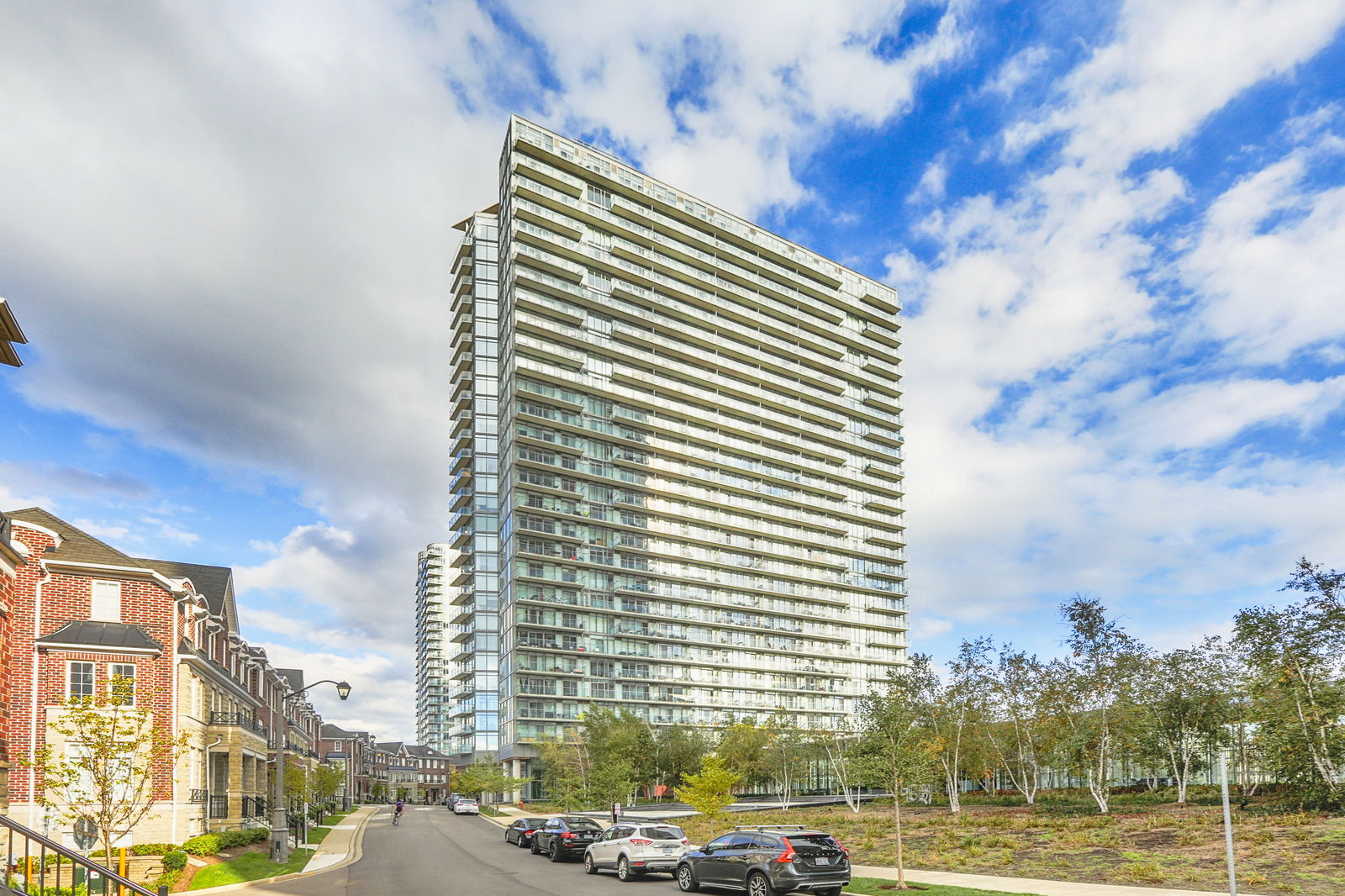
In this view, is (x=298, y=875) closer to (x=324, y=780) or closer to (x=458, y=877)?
(x=458, y=877)

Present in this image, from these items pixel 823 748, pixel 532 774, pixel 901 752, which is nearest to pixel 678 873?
pixel 901 752

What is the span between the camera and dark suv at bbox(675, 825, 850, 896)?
818 inches

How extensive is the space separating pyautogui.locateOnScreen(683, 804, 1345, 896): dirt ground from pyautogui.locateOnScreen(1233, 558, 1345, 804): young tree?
1805mm

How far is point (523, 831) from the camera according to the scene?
4038 centimetres

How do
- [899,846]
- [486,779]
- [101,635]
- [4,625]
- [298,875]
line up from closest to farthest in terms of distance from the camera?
1. [4,625]
2. [899,846]
3. [298,875]
4. [101,635]
5. [486,779]

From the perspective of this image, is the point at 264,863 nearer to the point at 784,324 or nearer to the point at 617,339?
the point at 617,339

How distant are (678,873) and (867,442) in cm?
11860

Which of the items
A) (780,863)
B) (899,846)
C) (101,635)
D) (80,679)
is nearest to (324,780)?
(80,679)

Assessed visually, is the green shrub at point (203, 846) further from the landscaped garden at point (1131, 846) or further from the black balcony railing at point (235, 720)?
the landscaped garden at point (1131, 846)

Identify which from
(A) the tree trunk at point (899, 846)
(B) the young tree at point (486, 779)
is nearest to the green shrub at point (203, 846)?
(A) the tree trunk at point (899, 846)

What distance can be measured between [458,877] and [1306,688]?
27.4 m

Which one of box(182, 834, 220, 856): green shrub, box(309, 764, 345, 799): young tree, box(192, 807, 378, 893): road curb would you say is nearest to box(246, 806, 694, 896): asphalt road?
box(192, 807, 378, 893): road curb

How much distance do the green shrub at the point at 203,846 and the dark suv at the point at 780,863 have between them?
17464mm

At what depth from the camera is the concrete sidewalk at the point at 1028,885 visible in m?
19.4
